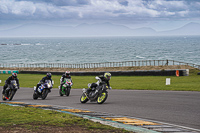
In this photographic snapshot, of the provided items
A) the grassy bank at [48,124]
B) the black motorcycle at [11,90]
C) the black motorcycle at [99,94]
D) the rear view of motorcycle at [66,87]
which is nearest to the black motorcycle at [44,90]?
the black motorcycle at [11,90]

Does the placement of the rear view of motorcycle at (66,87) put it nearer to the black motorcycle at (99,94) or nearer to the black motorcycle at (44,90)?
the black motorcycle at (44,90)

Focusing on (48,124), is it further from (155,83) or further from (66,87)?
(155,83)

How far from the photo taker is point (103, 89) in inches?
587

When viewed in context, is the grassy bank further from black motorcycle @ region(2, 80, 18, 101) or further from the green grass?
the green grass

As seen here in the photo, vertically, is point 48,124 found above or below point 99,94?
below

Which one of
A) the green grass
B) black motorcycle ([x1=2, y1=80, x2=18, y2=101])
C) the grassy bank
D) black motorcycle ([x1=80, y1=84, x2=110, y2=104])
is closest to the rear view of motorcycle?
black motorcycle ([x1=2, y1=80, x2=18, y2=101])

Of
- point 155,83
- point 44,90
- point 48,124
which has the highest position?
point 44,90

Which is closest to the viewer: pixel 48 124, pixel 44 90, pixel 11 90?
pixel 48 124

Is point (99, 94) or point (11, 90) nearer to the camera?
point (99, 94)

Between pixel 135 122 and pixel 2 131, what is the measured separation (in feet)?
12.4

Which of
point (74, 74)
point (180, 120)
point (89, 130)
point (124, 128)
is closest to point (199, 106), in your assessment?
point (180, 120)

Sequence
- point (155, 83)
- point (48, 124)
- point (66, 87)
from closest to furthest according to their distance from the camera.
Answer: point (48, 124) → point (66, 87) → point (155, 83)

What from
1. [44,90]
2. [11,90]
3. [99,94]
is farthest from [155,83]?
[99,94]

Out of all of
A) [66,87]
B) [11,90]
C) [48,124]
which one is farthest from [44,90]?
[48,124]
